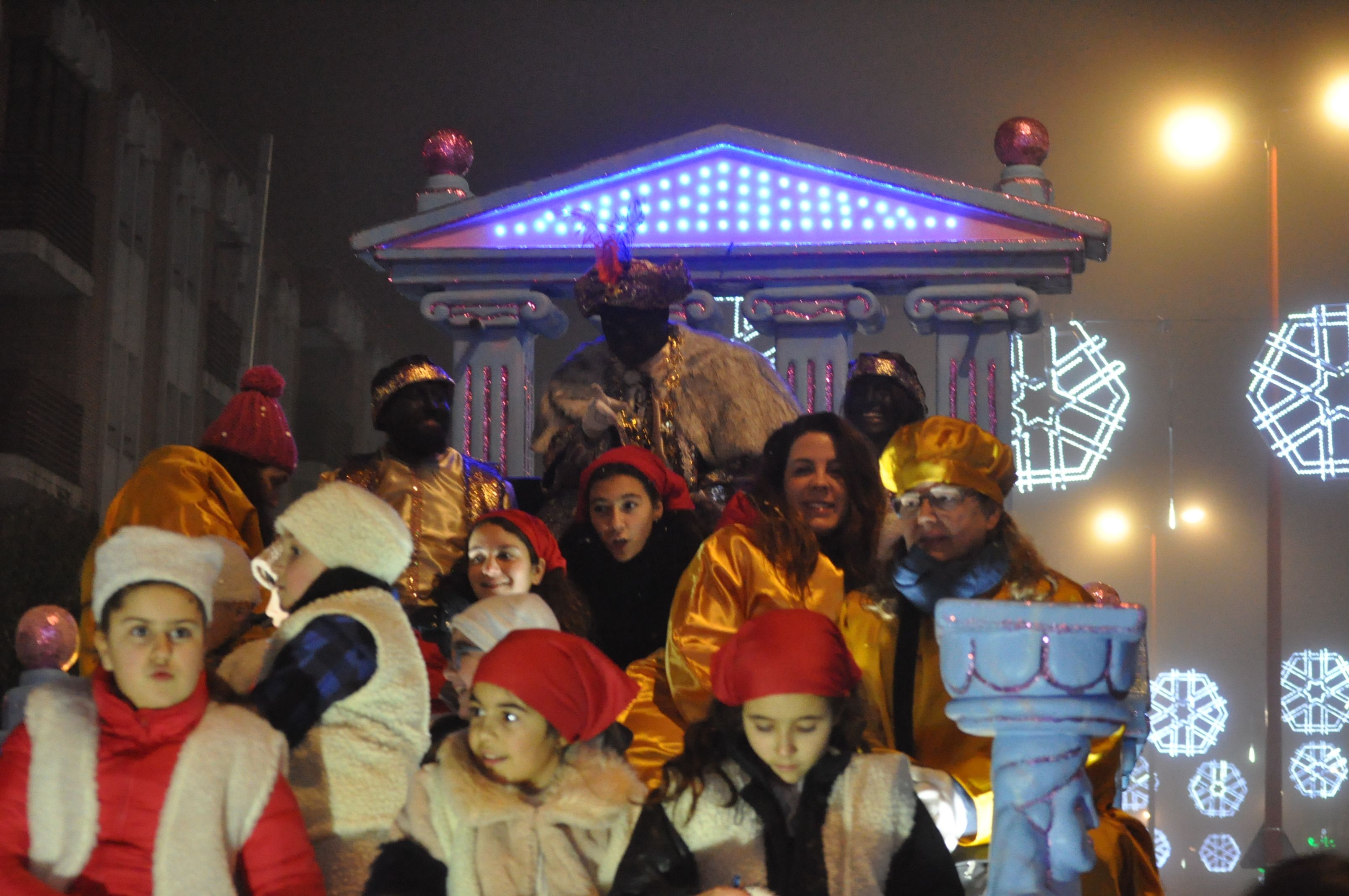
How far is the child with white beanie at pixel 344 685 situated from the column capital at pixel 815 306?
16.1ft

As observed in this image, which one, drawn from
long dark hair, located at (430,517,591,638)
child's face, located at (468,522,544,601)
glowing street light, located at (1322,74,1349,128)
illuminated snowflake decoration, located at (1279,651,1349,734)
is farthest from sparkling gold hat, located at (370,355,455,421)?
illuminated snowflake decoration, located at (1279,651,1349,734)

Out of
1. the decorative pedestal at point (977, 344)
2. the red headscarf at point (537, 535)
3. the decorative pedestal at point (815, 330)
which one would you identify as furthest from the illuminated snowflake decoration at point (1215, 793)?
the red headscarf at point (537, 535)

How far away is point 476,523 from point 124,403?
14.1m

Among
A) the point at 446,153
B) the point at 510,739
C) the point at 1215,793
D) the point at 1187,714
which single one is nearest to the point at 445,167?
the point at 446,153

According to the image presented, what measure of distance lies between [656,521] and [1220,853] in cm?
2072

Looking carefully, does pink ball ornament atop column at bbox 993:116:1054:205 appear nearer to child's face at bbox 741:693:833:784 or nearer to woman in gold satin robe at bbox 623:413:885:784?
woman in gold satin robe at bbox 623:413:885:784

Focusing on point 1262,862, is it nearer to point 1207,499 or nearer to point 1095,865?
point 1095,865

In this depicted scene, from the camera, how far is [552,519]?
7852 millimetres

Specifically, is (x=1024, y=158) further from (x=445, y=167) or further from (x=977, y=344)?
(x=445, y=167)

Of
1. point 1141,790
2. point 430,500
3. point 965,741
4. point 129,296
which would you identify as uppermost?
point 129,296

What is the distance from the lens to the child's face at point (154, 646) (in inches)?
168

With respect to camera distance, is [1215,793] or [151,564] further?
[1215,793]

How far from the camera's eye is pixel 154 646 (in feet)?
14.0

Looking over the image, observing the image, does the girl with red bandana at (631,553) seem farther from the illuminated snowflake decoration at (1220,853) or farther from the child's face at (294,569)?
the illuminated snowflake decoration at (1220,853)
